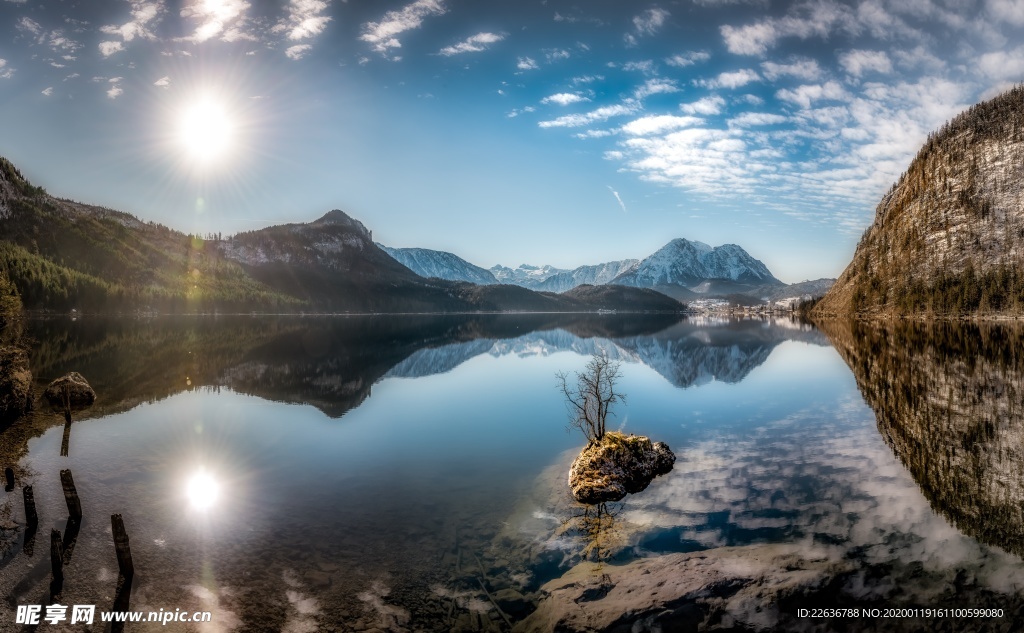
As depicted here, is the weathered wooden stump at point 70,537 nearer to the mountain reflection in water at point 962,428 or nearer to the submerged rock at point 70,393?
the submerged rock at point 70,393

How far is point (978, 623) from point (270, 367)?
87199 mm

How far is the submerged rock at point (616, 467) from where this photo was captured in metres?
28.7

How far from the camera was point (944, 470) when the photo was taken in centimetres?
3034

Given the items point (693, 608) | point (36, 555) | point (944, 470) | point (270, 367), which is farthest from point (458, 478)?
point (270, 367)

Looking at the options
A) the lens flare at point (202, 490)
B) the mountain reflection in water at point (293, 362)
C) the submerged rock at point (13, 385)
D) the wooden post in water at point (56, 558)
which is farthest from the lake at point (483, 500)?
the mountain reflection in water at point (293, 362)

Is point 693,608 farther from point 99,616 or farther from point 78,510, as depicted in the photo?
point 78,510

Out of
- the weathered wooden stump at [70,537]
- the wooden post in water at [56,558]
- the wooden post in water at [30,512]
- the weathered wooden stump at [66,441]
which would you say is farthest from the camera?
the weathered wooden stump at [66,441]

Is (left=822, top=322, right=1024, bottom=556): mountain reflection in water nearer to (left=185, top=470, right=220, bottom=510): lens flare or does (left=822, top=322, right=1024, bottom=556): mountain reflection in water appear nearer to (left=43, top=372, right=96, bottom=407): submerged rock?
(left=185, top=470, right=220, bottom=510): lens flare

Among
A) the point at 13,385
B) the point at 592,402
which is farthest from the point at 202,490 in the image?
the point at 13,385

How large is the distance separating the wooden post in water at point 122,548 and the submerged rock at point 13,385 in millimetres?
37693

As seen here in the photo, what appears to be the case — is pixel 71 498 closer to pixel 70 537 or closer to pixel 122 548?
pixel 70 537

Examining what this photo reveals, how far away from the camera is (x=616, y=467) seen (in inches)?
1217

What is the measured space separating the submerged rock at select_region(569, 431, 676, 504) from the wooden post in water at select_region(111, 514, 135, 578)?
20117 millimetres

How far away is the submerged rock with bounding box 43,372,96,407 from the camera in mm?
51281
